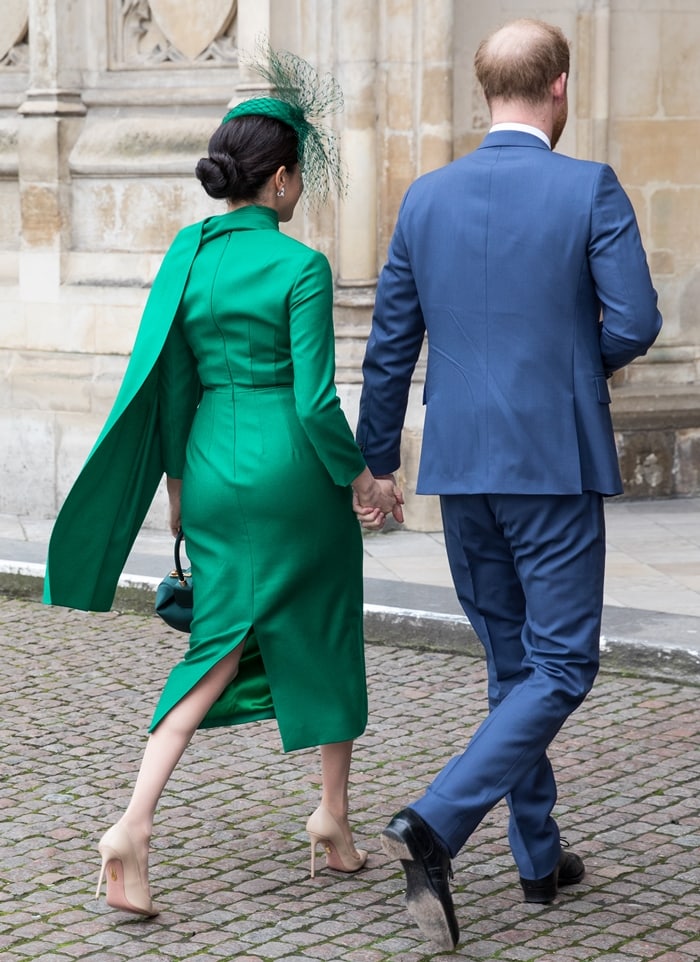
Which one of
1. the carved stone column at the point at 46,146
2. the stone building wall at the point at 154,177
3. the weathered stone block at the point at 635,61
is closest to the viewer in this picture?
the stone building wall at the point at 154,177

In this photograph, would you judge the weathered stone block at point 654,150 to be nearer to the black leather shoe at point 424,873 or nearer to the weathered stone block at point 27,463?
the weathered stone block at point 27,463

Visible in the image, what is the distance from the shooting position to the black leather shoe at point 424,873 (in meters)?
3.84

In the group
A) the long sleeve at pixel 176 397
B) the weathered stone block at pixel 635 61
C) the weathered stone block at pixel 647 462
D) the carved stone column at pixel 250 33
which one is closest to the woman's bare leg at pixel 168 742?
the long sleeve at pixel 176 397

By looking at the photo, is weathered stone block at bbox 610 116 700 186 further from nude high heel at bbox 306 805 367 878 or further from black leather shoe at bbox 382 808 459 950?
black leather shoe at bbox 382 808 459 950

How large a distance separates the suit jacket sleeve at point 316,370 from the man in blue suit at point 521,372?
0.45 ft

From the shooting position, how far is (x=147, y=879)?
4.16 metres

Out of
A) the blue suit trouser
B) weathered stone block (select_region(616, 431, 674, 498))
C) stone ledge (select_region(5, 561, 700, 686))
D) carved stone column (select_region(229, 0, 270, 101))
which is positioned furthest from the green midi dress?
weathered stone block (select_region(616, 431, 674, 498))

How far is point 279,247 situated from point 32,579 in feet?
13.2

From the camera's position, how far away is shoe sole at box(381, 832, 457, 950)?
3838 mm

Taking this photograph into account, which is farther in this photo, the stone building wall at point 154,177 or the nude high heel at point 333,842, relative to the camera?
the stone building wall at point 154,177

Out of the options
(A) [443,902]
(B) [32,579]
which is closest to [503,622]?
(A) [443,902]

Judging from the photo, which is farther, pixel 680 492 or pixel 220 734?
pixel 680 492

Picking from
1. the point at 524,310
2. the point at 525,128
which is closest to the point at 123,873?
the point at 524,310

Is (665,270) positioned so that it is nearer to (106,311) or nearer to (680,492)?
(680,492)
